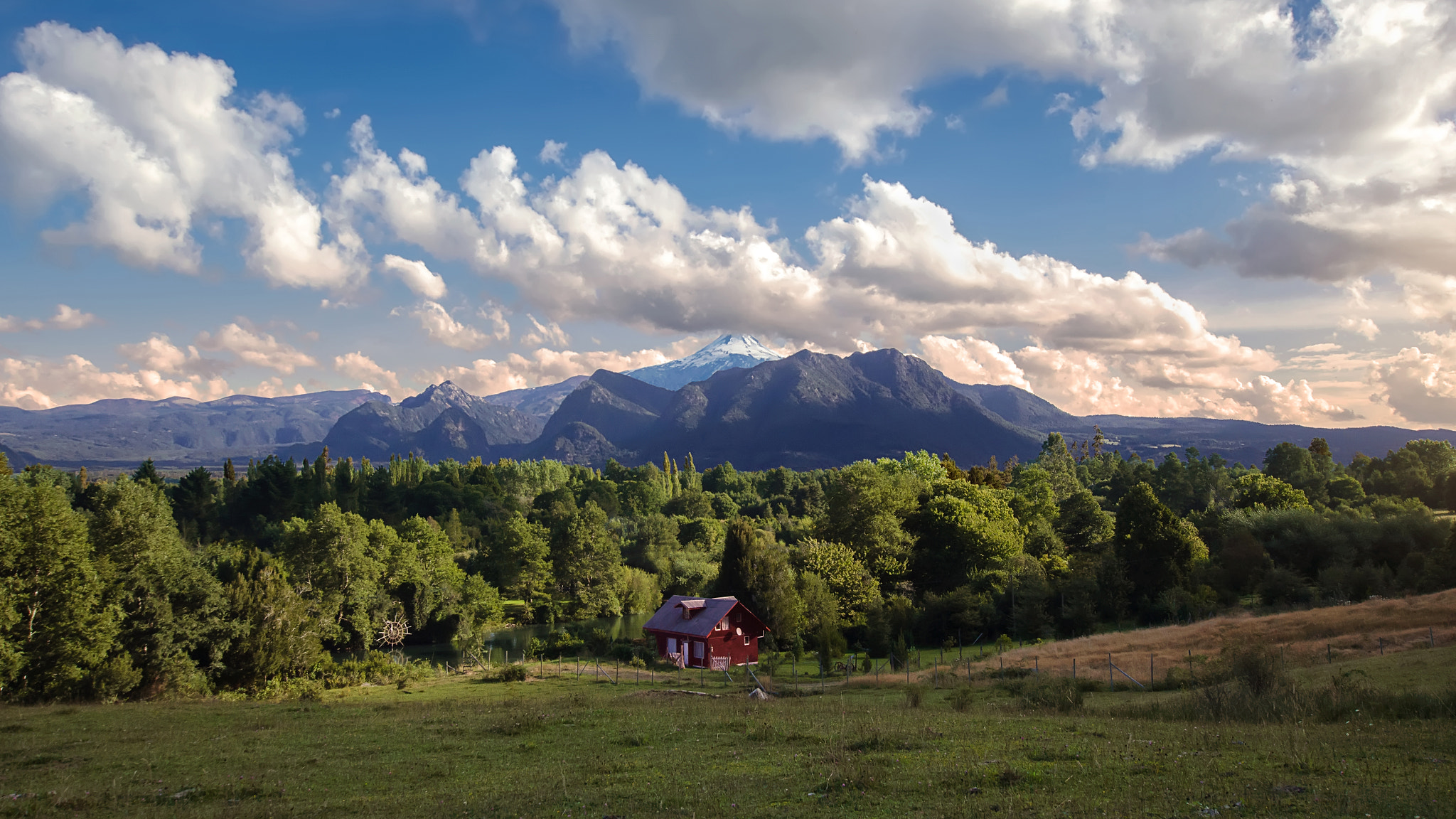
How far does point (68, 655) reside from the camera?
3148cm

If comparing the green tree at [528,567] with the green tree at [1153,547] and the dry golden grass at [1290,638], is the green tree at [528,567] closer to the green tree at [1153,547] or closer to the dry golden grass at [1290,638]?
the dry golden grass at [1290,638]

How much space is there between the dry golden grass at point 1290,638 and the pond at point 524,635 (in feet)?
121

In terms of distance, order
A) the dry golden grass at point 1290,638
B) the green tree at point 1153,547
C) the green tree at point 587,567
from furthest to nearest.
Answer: the green tree at point 587,567 → the green tree at point 1153,547 → the dry golden grass at point 1290,638

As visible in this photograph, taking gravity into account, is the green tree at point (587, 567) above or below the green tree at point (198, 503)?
below

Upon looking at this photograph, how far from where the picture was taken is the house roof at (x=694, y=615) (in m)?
49.9

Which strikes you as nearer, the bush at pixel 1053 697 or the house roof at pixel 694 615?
the bush at pixel 1053 697

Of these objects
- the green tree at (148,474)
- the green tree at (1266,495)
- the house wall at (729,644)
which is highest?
the green tree at (148,474)

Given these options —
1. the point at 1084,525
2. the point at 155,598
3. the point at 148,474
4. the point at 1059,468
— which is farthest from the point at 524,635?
the point at 1059,468

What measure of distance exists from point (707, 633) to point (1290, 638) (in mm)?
30733

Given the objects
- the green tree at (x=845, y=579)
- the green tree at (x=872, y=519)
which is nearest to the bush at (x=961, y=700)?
the green tree at (x=845, y=579)

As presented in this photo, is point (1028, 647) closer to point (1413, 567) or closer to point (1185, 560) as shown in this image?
point (1185, 560)

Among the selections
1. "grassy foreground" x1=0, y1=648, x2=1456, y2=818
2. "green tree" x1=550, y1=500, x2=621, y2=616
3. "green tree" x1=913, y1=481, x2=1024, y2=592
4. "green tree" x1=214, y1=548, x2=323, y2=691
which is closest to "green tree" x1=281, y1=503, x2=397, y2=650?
"green tree" x1=550, y1=500, x2=621, y2=616

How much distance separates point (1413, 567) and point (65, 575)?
75.8 m

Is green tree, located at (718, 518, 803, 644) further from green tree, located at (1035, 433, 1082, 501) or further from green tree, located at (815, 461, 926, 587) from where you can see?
green tree, located at (1035, 433, 1082, 501)
